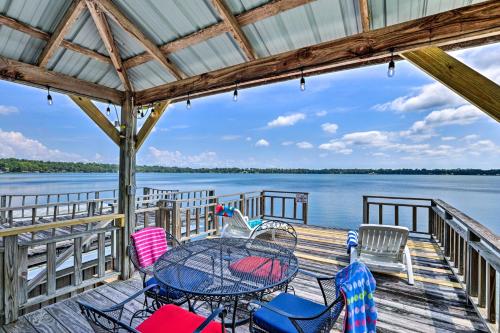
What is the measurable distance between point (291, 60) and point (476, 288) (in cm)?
343

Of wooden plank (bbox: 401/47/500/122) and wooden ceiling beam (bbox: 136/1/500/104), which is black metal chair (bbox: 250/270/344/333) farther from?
wooden ceiling beam (bbox: 136/1/500/104)

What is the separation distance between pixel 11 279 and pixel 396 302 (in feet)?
14.6

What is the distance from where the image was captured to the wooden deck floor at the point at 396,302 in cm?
254

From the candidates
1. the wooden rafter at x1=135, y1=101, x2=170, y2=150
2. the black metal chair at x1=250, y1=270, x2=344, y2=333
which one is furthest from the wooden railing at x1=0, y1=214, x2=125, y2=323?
the black metal chair at x1=250, y1=270, x2=344, y2=333

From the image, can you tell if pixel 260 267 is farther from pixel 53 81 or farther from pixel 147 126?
pixel 53 81

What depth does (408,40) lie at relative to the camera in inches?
81.4

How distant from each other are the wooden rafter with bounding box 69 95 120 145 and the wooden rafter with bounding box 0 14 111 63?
2.26 ft

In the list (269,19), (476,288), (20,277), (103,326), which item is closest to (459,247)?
(476,288)

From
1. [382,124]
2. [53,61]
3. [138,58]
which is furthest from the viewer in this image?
[382,124]

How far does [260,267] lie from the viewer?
2314 mm

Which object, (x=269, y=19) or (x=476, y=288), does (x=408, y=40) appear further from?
(x=476, y=288)

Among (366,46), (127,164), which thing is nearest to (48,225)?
(127,164)

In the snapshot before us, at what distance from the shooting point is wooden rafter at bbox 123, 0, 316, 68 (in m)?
2.30

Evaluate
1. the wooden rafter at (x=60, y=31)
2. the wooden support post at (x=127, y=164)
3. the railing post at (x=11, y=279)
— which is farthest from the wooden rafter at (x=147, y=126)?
the railing post at (x=11, y=279)
